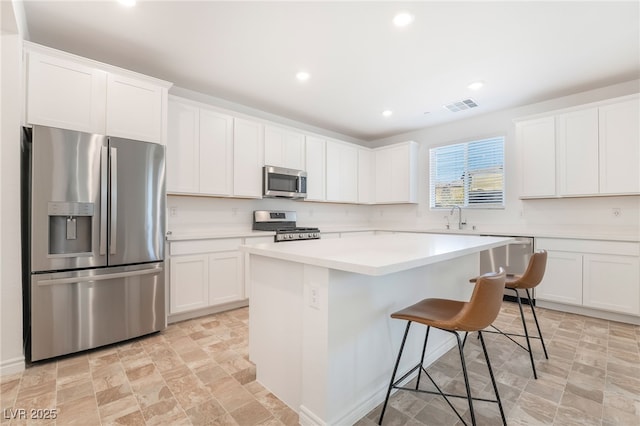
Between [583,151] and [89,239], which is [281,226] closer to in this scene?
[89,239]

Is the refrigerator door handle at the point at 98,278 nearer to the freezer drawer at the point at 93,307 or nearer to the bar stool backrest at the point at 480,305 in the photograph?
the freezer drawer at the point at 93,307

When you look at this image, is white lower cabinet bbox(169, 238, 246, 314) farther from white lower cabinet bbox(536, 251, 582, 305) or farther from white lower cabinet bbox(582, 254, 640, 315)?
white lower cabinet bbox(582, 254, 640, 315)

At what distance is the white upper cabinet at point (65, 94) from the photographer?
7.54 ft

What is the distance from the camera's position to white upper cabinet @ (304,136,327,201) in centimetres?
470

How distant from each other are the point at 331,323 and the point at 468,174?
4.25 meters

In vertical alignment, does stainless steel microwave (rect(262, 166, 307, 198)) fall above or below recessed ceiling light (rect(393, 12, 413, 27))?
below

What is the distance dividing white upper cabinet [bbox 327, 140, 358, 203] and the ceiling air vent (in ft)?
5.72

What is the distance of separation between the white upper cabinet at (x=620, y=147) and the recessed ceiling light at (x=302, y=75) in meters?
3.38

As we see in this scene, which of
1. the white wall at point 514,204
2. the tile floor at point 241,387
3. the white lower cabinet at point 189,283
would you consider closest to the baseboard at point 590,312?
the tile floor at point 241,387

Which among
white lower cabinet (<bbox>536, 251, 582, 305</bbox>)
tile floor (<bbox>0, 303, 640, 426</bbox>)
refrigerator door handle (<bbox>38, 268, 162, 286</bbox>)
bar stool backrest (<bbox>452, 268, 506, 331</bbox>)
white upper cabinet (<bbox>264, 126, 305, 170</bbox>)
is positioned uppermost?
white upper cabinet (<bbox>264, 126, 305, 170</bbox>)

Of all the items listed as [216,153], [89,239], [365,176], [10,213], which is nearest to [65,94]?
[10,213]

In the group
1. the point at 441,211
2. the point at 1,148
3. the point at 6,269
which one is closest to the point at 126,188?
the point at 1,148

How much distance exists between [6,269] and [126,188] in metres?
0.94

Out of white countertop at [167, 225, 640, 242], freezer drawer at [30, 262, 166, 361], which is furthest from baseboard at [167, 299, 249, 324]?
white countertop at [167, 225, 640, 242]
